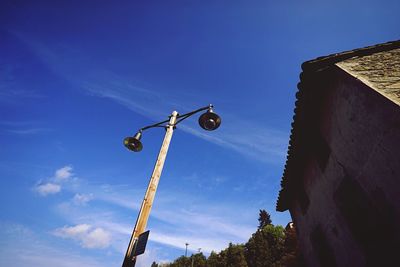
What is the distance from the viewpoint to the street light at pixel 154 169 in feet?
14.4

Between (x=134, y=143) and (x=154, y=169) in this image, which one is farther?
(x=134, y=143)

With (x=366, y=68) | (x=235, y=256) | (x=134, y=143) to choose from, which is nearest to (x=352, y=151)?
(x=366, y=68)

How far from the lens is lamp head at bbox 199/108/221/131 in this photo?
6.36 m

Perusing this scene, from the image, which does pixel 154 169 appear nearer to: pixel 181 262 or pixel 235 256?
pixel 235 256

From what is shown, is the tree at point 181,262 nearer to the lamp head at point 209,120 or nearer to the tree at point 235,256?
the tree at point 235,256

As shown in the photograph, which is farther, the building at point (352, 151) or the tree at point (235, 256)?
the tree at point (235, 256)

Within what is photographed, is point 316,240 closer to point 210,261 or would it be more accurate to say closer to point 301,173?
point 301,173

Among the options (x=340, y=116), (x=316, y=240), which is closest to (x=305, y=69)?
(x=340, y=116)

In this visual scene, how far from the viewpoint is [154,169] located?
5586mm

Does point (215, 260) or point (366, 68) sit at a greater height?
point (215, 260)

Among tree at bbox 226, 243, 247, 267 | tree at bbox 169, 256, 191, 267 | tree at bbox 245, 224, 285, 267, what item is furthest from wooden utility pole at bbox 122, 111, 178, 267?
tree at bbox 169, 256, 191, 267

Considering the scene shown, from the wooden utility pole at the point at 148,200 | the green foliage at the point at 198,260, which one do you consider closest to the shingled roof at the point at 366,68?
the wooden utility pole at the point at 148,200

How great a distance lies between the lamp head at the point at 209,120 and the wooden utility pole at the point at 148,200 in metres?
0.85

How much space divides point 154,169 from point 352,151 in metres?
4.97
